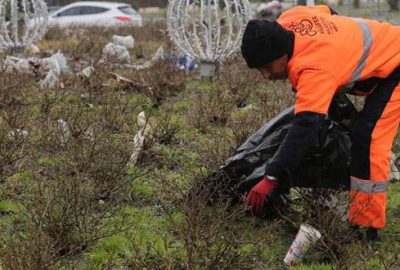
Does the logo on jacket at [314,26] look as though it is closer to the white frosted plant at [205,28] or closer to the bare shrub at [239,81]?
the bare shrub at [239,81]

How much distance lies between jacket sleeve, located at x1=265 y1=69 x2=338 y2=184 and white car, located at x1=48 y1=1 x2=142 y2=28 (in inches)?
634

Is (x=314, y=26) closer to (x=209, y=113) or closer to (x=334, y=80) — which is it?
(x=334, y=80)

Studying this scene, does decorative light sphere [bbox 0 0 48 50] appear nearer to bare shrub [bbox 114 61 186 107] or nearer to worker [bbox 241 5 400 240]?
bare shrub [bbox 114 61 186 107]

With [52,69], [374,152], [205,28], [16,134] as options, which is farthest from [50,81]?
[374,152]

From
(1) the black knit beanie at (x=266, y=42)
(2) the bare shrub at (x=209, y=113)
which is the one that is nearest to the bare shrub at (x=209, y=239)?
(1) the black knit beanie at (x=266, y=42)

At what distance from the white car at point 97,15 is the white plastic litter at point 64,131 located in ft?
46.7

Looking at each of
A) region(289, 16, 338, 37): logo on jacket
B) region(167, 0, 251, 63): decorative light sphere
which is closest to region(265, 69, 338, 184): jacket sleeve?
region(289, 16, 338, 37): logo on jacket

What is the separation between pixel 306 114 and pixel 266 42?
0.39 metres

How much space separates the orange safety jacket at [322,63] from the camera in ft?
9.63

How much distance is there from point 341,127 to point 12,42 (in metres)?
7.53

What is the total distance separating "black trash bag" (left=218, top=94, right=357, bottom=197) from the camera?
10.9 feet

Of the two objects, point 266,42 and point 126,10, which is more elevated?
point 266,42

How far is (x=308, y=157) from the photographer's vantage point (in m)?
3.31

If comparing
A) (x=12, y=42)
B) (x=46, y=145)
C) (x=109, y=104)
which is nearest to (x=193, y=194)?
(x=46, y=145)
